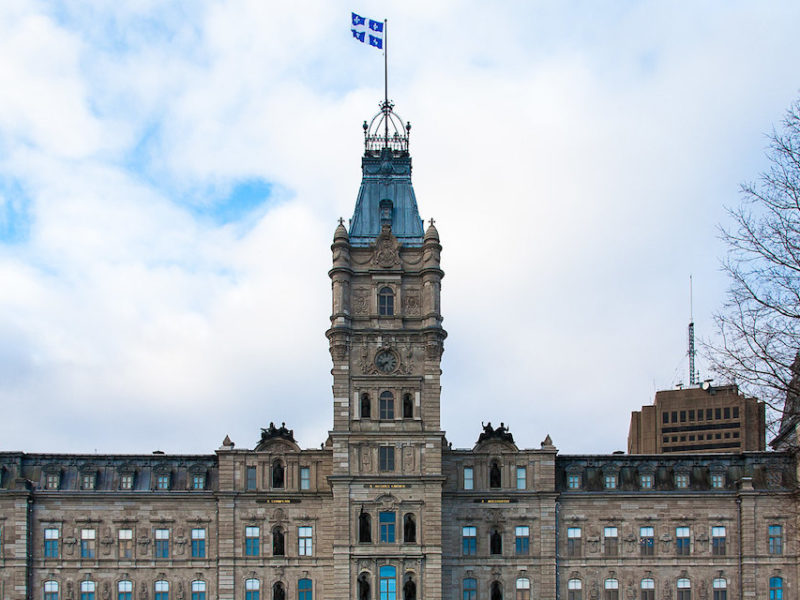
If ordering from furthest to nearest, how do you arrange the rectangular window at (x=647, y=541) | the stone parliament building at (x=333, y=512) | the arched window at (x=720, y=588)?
the rectangular window at (x=647, y=541)
the arched window at (x=720, y=588)
the stone parliament building at (x=333, y=512)

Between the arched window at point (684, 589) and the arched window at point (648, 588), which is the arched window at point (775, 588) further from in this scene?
the arched window at point (648, 588)

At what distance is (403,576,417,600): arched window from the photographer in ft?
286

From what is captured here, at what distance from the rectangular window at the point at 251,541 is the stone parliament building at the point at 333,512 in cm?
11

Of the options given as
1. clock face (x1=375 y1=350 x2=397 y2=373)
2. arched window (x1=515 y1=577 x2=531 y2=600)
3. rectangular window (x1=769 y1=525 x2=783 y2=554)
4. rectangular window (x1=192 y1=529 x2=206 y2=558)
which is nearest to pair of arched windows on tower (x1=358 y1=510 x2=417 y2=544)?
arched window (x1=515 y1=577 x2=531 y2=600)

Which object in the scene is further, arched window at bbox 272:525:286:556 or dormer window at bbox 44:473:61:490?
dormer window at bbox 44:473:61:490

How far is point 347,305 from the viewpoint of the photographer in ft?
299

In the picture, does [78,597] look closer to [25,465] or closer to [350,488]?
[25,465]

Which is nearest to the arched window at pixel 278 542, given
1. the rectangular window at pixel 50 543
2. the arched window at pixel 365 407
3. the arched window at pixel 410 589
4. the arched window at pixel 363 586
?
the arched window at pixel 363 586

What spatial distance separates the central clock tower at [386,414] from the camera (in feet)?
287

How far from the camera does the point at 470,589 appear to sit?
92438mm

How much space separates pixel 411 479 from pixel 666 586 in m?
23.0

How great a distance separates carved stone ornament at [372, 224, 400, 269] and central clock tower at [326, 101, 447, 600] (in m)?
0.08

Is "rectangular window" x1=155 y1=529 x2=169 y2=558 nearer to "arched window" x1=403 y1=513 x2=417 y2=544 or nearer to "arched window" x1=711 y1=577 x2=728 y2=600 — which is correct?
"arched window" x1=403 y1=513 x2=417 y2=544

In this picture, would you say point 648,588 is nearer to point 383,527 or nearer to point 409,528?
point 409,528
